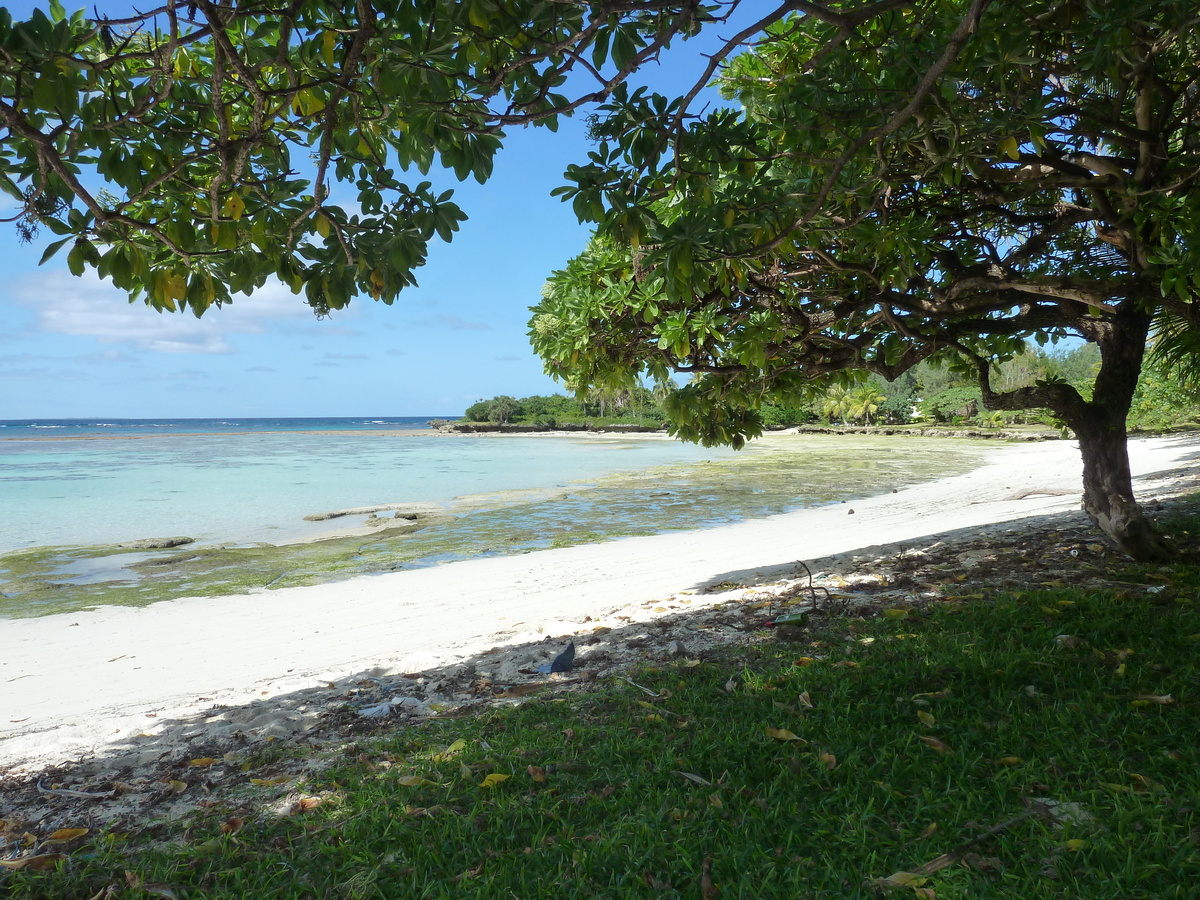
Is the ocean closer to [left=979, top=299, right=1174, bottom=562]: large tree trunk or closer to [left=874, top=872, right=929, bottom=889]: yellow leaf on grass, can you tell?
[left=979, top=299, right=1174, bottom=562]: large tree trunk

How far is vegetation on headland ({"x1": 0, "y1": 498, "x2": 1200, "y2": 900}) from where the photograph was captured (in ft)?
7.90

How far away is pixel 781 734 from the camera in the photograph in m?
3.25

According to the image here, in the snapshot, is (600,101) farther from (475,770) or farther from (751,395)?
(751,395)

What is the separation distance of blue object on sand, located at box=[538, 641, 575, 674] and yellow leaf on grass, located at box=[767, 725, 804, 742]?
5.80 feet

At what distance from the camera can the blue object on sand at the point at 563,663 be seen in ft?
15.6

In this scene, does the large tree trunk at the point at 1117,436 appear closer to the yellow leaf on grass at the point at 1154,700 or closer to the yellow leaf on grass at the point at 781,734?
the yellow leaf on grass at the point at 1154,700

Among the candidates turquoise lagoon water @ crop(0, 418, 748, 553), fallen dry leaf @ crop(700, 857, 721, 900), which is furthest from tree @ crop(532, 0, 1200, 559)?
turquoise lagoon water @ crop(0, 418, 748, 553)

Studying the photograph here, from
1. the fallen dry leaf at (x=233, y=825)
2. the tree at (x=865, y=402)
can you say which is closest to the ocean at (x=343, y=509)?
the fallen dry leaf at (x=233, y=825)

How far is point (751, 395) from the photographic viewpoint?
6305 millimetres

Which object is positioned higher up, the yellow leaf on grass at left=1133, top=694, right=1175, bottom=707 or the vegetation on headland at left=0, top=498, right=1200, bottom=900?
the yellow leaf on grass at left=1133, top=694, right=1175, bottom=707

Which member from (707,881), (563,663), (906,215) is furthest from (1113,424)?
(707,881)

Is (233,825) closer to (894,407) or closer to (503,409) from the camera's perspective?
(894,407)

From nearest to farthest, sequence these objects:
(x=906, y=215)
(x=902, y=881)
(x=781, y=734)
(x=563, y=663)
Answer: (x=902, y=881)
(x=781, y=734)
(x=563, y=663)
(x=906, y=215)

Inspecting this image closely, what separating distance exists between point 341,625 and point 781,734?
18.4ft
